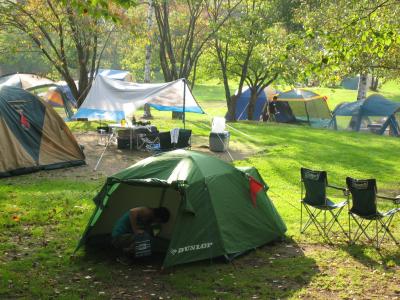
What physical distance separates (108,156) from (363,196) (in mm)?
9473

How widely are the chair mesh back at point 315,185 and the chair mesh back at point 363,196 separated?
457 millimetres

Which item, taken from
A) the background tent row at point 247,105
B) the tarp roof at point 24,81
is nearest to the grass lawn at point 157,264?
the tarp roof at point 24,81

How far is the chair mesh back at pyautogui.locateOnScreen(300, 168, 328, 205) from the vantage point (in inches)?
327

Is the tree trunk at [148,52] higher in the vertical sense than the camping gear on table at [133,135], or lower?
higher

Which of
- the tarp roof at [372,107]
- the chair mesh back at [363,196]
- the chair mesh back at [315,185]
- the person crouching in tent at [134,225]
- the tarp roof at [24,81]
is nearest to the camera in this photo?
the person crouching in tent at [134,225]

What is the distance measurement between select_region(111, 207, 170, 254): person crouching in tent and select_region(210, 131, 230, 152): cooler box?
9497 mm

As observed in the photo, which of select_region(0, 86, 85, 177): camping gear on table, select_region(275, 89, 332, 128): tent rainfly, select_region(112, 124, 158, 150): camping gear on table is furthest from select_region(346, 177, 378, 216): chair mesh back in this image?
select_region(275, 89, 332, 128): tent rainfly

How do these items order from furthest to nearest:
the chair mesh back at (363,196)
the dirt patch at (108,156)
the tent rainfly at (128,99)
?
the tent rainfly at (128,99)
the dirt patch at (108,156)
the chair mesh back at (363,196)

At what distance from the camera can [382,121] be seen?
22.8 meters

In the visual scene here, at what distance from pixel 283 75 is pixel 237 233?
1784cm

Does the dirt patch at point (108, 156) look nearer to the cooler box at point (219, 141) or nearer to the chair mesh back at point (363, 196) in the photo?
the cooler box at point (219, 141)

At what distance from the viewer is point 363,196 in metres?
7.84

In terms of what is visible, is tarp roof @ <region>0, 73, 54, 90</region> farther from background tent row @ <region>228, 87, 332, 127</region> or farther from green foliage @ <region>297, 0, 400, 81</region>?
green foliage @ <region>297, 0, 400, 81</region>

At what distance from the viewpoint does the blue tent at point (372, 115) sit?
22.4 m
